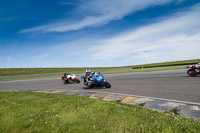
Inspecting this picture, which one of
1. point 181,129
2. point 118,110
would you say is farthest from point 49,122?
point 181,129

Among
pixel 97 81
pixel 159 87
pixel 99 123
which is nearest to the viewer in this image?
pixel 99 123

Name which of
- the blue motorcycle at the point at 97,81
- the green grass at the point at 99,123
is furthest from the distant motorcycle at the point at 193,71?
the green grass at the point at 99,123

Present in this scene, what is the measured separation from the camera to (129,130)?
329 cm

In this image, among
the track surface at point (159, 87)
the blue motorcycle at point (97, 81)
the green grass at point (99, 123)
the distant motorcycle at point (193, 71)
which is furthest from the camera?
the distant motorcycle at point (193, 71)

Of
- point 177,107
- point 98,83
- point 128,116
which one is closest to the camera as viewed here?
point 128,116

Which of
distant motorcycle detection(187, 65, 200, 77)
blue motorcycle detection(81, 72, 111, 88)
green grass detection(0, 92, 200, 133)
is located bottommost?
green grass detection(0, 92, 200, 133)

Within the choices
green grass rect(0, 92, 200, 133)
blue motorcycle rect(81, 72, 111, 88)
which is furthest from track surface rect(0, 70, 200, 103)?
green grass rect(0, 92, 200, 133)

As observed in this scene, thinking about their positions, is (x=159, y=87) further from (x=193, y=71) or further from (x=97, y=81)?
(x=193, y=71)

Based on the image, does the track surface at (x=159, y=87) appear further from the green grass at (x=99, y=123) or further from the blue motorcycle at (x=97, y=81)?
the green grass at (x=99, y=123)

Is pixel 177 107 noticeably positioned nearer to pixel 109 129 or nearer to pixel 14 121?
pixel 109 129

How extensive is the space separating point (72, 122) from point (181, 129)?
2581 mm

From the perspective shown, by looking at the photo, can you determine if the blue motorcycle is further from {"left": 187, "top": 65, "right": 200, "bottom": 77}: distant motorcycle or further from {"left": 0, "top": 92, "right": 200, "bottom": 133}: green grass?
{"left": 187, "top": 65, "right": 200, "bottom": 77}: distant motorcycle

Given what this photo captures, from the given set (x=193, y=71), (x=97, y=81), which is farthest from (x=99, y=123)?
(x=193, y=71)

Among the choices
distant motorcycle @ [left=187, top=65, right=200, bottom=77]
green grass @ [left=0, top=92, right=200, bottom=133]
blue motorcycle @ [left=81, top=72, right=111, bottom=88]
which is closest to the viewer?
green grass @ [left=0, top=92, right=200, bottom=133]
